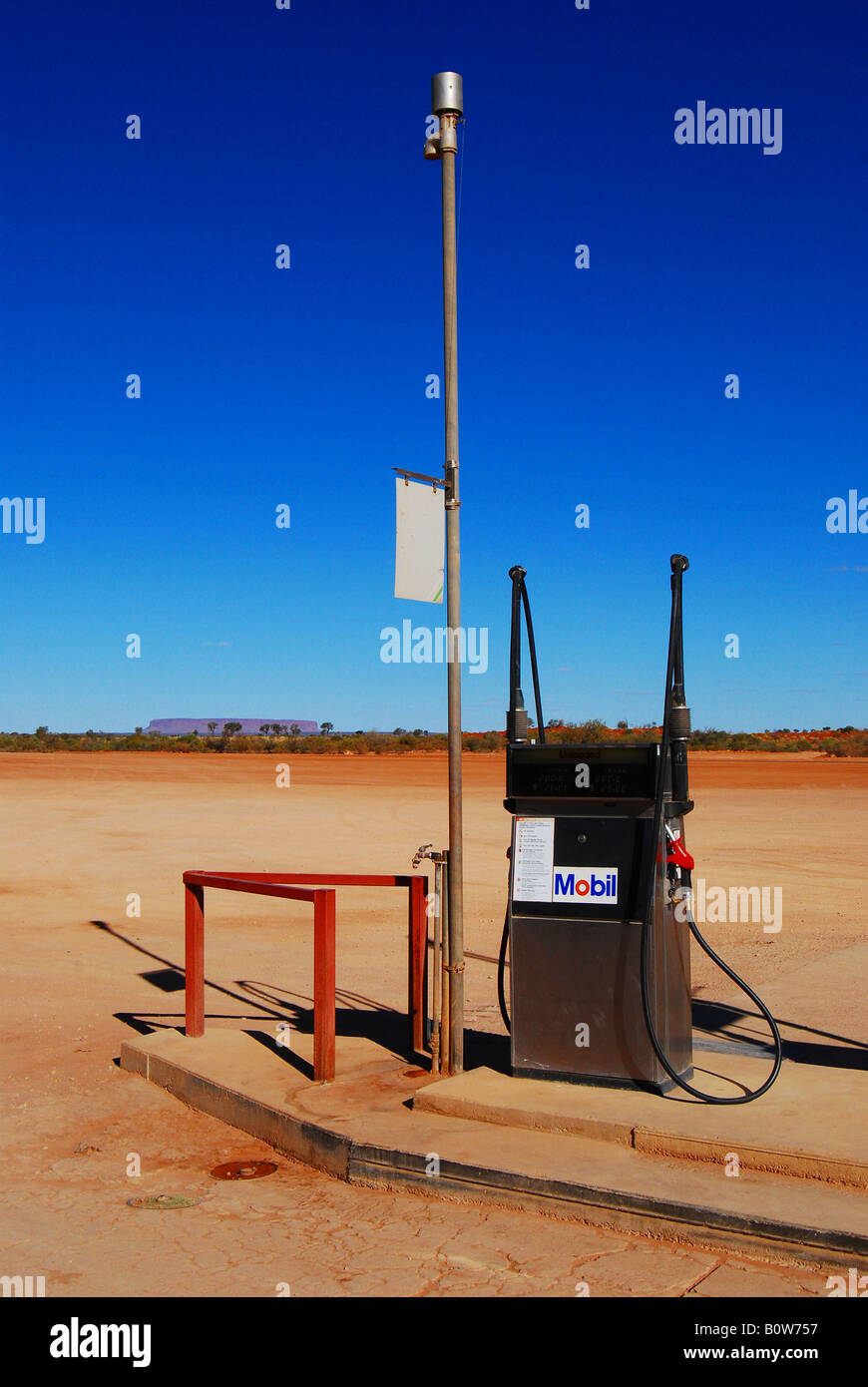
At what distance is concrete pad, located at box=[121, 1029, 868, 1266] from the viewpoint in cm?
438

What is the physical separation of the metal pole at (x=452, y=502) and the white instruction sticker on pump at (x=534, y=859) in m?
0.36

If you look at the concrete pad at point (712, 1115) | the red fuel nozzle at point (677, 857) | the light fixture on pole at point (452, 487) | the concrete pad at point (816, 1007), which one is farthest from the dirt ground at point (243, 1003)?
the red fuel nozzle at point (677, 857)

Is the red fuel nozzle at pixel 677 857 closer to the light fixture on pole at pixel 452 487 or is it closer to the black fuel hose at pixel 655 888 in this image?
the black fuel hose at pixel 655 888

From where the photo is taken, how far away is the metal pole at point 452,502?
6168 millimetres

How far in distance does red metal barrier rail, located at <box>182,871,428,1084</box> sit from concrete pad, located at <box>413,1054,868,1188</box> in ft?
2.58

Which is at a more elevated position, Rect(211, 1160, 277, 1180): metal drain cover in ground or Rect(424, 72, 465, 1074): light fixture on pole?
Rect(424, 72, 465, 1074): light fixture on pole

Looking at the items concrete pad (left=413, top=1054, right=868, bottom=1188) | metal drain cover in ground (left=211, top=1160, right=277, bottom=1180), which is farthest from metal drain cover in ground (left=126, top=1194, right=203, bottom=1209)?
concrete pad (left=413, top=1054, right=868, bottom=1188)

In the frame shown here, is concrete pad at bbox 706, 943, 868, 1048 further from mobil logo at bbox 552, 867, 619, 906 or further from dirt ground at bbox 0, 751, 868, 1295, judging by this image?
mobil logo at bbox 552, 867, 619, 906

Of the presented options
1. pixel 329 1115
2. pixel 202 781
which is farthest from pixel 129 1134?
pixel 202 781

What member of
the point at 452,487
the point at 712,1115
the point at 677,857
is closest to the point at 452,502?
the point at 452,487

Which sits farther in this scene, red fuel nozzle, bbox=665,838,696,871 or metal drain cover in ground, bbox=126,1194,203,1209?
red fuel nozzle, bbox=665,838,696,871

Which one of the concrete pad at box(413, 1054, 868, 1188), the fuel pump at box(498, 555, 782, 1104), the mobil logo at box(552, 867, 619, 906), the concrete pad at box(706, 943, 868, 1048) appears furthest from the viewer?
the concrete pad at box(706, 943, 868, 1048)
